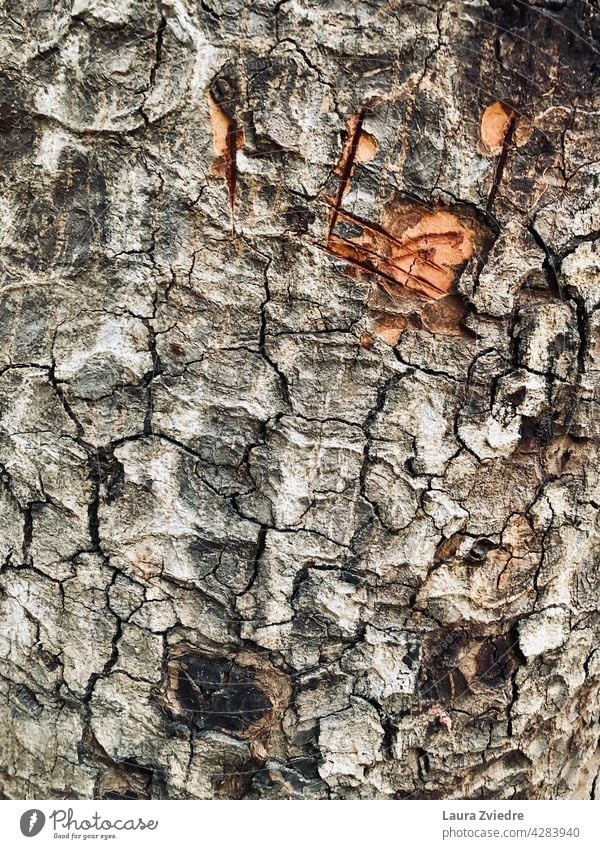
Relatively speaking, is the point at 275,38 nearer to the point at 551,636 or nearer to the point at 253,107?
the point at 253,107

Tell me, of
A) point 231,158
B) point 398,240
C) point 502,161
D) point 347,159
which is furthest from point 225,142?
point 502,161

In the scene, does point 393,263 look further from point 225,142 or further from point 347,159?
point 225,142

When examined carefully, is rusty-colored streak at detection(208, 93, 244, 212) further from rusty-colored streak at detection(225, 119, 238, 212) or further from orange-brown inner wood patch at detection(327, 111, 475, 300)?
orange-brown inner wood patch at detection(327, 111, 475, 300)
